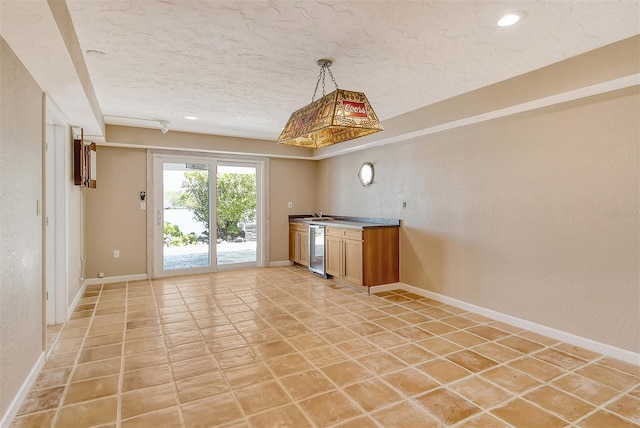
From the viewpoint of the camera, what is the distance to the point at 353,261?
16.1 ft

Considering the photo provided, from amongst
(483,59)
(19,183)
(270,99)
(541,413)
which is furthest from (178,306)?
(483,59)

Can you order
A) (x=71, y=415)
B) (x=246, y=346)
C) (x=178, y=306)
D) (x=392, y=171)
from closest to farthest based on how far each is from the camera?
1. (x=71, y=415)
2. (x=246, y=346)
3. (x=178, y=306)
4. (x=392, y=171)

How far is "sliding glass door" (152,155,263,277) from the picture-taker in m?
5.85

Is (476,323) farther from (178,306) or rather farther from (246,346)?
(178,306)

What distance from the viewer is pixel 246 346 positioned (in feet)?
9.87

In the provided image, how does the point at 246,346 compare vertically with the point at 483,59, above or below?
below

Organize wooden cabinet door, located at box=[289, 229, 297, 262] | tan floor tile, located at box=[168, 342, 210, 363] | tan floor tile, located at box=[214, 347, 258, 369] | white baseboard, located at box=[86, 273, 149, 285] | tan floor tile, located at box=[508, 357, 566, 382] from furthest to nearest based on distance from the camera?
1. wooden cabinet door, located at box=[289, 229, 297, 262]
2. white baseboard, located at box=[86, 273, 149, 285]
3. tan floor tile, located at box=[168, 342, 210, 363]
4. tan floor tile, located at box=[214, 347, 258, 369]
5. tan floor tile, located at box=[508, 357, 566, 382]

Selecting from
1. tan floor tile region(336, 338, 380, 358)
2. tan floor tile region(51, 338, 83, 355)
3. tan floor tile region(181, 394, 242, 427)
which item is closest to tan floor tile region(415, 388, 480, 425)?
tan floor tile region(336, 338, 380, 358)

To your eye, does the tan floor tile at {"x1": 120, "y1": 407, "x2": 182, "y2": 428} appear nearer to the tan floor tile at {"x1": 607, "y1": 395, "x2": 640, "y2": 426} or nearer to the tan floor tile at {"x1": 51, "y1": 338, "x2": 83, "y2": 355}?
the tan floor tile at {"x1": 51, "y1": 338, "x2": 83, "y2": 355}

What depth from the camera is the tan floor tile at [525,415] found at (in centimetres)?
195

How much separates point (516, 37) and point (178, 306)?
4.35m

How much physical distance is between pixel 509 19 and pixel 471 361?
2501 mm

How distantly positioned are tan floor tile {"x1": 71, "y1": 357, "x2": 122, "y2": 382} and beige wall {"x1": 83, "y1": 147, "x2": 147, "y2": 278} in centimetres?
316

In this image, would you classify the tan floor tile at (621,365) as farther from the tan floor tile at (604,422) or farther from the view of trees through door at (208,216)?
the view of trees through door at (208,216)
